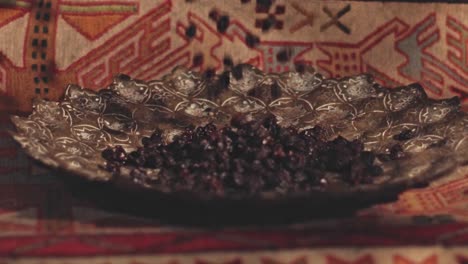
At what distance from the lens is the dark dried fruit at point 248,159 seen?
6.62 feet

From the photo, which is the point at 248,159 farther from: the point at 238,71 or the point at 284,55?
the point at 284,55

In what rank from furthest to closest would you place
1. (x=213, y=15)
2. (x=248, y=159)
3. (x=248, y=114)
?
(x=213, y=15) → (x=248, y=114) → (x=248, y=159)

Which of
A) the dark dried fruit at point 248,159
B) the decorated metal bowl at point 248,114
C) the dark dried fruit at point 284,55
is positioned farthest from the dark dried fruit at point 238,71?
the dark dried fruit at point 284,55

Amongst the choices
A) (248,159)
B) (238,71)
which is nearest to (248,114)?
(238,71)

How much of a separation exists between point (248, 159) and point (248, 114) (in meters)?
0.33

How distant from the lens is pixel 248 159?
6.96 ft

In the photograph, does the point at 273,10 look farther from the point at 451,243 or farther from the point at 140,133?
the point at 451,243

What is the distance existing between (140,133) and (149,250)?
57 centimetres

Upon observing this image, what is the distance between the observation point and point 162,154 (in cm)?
218

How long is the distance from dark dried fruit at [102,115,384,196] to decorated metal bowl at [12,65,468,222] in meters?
0.04

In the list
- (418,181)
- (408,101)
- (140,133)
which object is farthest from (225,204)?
(408,101)

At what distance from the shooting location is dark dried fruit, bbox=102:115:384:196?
2018 millimetres

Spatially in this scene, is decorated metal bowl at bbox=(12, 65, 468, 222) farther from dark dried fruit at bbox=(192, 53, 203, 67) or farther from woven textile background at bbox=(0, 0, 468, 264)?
dark dried fruit at bbox=(192, 53, 203, 67)

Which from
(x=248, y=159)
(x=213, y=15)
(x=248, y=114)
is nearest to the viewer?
(x=248, y=159)
